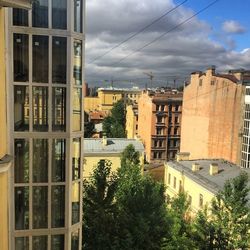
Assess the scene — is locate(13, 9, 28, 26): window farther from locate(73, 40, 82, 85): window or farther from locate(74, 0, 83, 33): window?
locate(73, 40, 82, 85): window

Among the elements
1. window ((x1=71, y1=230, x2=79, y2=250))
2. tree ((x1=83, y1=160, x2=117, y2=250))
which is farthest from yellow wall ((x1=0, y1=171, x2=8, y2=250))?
tree ((x1=83, y1=160, x2=117, y2=250))

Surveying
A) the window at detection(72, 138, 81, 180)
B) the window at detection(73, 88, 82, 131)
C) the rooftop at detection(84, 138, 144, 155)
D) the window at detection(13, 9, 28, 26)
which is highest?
the window at detection(13, 9, 28, 26)

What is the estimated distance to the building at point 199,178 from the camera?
24.9 m

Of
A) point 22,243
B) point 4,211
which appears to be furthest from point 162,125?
point 4,211

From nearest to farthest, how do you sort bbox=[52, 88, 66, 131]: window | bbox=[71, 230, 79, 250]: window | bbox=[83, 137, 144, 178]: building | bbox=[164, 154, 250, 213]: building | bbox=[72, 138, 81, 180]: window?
1. bbox=[52, 88, 66, 131]: window
2. bbox=[72, 138, 81, 180]: window
3. bbox=[71, 230, 79, 250]: window
4. bbox=[164, 154, 250, 213]: building
5. bbox=[83, 137, 144, 178]: building

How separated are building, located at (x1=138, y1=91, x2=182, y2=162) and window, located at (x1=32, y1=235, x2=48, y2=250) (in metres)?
46.7

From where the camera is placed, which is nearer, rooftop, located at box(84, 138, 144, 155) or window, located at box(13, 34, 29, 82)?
window, located at box(13, 34, 29, 82)

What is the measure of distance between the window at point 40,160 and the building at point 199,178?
1597 cm

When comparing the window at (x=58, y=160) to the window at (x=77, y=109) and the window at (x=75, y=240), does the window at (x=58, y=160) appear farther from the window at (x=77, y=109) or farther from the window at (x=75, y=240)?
the window at (x=75, y=240)

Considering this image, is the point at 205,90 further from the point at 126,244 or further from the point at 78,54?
the point at 78,54

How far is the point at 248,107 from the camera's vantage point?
33.2 m

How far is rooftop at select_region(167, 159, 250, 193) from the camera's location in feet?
81.7

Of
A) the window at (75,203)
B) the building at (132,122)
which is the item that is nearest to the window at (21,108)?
the window at (75,203)

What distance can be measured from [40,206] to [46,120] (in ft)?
7.79
